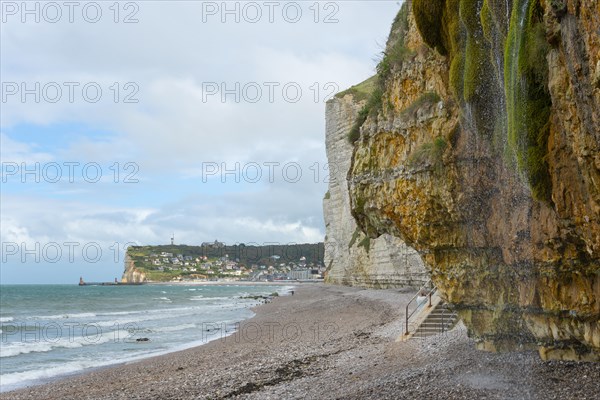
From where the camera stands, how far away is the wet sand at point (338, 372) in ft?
35.2

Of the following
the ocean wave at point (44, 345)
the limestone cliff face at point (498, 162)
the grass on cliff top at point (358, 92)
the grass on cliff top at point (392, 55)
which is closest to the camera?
the limestone cliff face at point (498, 162)

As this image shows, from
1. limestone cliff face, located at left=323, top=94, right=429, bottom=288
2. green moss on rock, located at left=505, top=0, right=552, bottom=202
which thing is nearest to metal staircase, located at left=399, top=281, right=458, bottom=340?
green moss on rock, located at left=505, top=0, right=552, bottom=202

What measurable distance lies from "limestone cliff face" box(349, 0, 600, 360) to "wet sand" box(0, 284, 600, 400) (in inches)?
37.6

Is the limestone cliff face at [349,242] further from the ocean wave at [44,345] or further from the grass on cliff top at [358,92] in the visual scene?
the ocean wave at [44,345]

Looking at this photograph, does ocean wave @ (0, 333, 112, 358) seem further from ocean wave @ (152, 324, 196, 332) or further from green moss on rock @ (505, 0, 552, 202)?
green moss on rock @ (505, 0, 552, 202)

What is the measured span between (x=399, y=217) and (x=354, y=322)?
17265 millimetres

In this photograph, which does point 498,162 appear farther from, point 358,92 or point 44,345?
point 358,92

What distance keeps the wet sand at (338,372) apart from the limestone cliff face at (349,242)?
1947cm

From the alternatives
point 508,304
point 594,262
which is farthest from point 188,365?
point 594,262

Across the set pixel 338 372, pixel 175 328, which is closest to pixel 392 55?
pixel 338 372

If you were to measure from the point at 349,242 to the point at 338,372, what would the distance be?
2012 inches

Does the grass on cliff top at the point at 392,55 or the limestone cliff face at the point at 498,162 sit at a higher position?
the grass on cliff top at the point at 392,55

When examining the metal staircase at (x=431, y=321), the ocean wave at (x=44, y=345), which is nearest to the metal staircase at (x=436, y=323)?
the metal staircase at (x=431, y=321)

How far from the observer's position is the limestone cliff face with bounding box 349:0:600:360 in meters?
7.48
